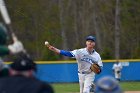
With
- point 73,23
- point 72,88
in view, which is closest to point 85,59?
point 72,88

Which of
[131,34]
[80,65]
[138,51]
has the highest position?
[131,34]

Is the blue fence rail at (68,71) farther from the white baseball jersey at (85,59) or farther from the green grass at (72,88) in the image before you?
the white baseball jersey at (85,59)

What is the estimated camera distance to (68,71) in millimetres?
26406

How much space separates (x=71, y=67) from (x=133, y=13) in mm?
20703

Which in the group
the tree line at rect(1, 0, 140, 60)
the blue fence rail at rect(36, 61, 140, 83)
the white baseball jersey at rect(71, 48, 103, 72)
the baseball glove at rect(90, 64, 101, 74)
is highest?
the tree line at rect(1, 0, 140, 60)

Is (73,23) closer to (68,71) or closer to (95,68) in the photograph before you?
(68,71)

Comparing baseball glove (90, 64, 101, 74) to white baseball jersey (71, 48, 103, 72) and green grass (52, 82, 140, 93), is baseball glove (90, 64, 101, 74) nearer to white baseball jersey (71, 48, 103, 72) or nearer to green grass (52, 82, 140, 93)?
white baseball jersey (71, 48, 103, 72)

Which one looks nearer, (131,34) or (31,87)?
(31,87)

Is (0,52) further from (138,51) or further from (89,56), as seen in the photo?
(138,51)

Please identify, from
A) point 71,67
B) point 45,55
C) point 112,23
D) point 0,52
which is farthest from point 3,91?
point 112,23

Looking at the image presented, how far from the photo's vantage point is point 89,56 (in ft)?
47.8

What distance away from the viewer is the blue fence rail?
86.6 feet

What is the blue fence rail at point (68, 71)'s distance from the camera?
26.4 meters

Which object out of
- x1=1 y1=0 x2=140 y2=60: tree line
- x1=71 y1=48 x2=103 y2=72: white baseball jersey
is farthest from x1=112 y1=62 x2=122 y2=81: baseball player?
x1=1 y1=0 x2=140 y2=60: tree line
